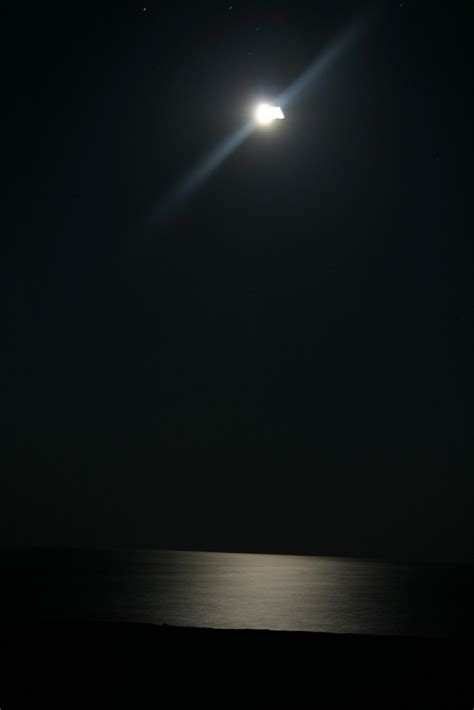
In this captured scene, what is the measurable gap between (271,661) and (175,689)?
292 cm

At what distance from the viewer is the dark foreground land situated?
45.4 ft

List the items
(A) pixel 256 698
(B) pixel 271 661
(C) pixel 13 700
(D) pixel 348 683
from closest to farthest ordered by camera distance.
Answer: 1. (C) pixel 13 700
2. (A) pixel 256 698
3. (D) pixel 348 683
4. (B) pixel 271 661

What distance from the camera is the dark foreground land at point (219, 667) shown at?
1384 centimetres

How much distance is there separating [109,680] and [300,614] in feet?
141

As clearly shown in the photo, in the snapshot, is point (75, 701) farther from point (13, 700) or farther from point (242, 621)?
point (242, 621)

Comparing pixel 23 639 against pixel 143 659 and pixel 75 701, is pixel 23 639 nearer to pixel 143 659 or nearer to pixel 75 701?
pixel 143 659

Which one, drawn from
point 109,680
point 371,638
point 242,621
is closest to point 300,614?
point 242,621

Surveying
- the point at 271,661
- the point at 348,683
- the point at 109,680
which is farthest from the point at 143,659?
the point at 348,683

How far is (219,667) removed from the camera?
15797 millimetres

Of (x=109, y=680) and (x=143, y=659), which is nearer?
(x=109, y=680)

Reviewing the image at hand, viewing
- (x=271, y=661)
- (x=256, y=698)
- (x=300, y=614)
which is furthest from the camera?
(x=300, y=614)

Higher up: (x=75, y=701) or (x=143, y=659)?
(x=143, y=659)

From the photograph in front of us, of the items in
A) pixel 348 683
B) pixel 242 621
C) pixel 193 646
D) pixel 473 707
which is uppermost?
pixel 242 621

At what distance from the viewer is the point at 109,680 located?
1452 centimetres
